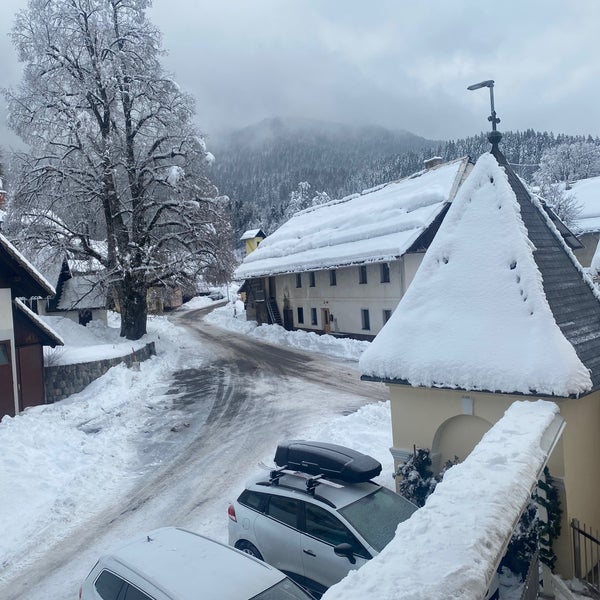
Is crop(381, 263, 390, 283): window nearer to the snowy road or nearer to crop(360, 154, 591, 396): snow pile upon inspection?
the snowy road

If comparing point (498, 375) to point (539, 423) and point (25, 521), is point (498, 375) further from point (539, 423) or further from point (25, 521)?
point (25, 521)

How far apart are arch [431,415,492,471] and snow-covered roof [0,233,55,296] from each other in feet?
44.9

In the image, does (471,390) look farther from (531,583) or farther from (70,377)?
(70,377)

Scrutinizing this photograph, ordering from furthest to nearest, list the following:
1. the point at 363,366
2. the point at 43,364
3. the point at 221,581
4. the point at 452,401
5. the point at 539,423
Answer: the point at 43,364 < the point at 363,366 < the point at 452,401 < the point at 539,423 < the point at 221,581

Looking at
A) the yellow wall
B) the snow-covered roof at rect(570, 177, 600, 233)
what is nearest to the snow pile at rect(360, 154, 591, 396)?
the yellow wall

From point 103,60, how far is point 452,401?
2524 centimetres

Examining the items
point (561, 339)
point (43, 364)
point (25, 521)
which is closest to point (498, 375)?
point (561, 339)

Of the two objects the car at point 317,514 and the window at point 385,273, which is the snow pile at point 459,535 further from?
the window at point 385,273

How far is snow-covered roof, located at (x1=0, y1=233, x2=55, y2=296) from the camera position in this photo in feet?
52.6

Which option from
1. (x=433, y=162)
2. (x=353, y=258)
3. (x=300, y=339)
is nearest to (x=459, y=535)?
(x=353, y=258)

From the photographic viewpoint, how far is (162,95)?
26781 millimetres

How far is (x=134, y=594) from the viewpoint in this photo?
5.74m

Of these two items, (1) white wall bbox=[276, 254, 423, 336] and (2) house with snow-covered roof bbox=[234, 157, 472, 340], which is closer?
(2) house with snow-covered roof bbox=[234, 157, 472, 340]

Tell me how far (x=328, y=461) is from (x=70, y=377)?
1587 cm
